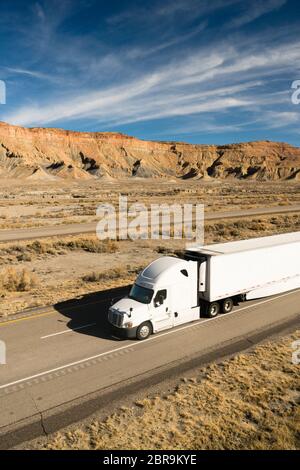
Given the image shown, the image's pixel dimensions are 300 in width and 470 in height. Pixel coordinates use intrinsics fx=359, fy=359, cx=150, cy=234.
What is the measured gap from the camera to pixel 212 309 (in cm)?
1531

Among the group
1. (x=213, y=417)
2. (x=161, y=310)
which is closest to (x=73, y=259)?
(x=161, y=310)

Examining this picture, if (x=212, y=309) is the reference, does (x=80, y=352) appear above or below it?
below

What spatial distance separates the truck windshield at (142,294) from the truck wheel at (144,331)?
2.76 feet

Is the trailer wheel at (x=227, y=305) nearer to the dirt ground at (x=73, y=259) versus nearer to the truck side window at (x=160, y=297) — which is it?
the truck side window at (x=160, y=297)

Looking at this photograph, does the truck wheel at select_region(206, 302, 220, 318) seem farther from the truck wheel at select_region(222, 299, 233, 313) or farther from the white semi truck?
the truck wheel at select_region(222, 299, 233, 313)

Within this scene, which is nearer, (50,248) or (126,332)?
(126,332)

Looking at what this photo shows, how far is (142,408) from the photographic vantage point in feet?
30.9

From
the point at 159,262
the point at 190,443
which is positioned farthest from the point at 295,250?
the point at 190,443

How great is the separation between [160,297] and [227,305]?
153 inches

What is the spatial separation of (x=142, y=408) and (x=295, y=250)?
1191cm

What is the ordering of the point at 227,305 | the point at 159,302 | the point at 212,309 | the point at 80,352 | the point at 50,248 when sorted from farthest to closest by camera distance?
the point at 50,248 < the point at 227,305 < the point at 212,309 < the point at 159,302 < the point at 80,352

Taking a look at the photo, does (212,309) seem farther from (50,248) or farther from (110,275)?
(50,248)

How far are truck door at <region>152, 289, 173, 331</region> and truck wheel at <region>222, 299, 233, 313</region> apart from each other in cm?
302

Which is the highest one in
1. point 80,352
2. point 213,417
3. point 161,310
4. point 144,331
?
point 161,310
